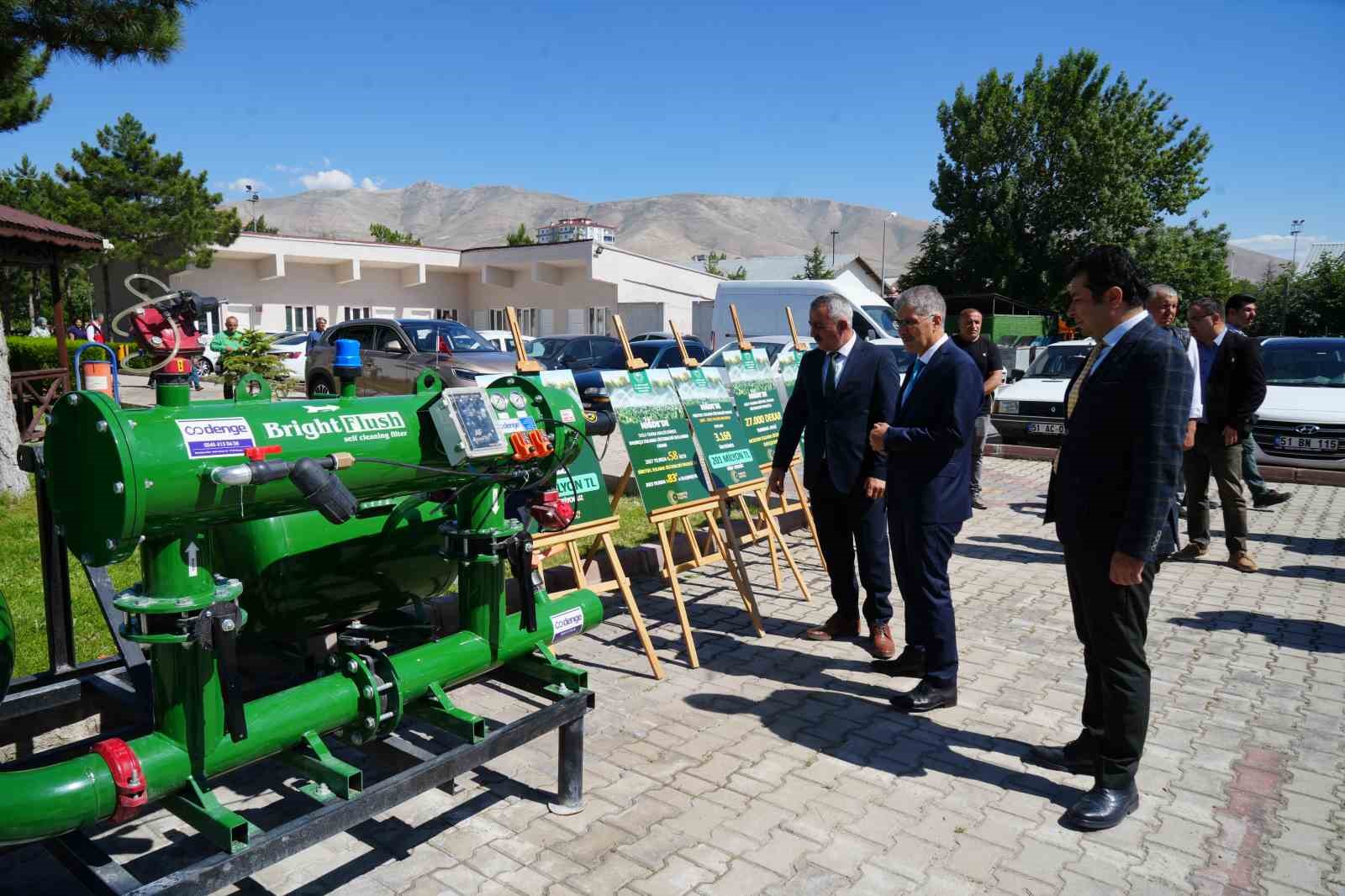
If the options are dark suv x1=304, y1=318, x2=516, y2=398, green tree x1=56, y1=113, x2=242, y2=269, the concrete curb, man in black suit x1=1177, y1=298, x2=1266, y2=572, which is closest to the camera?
man in black suit x1=1177, y1=298, x2=1266, y2=572

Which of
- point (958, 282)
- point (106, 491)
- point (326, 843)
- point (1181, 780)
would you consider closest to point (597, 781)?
point (326, 843)

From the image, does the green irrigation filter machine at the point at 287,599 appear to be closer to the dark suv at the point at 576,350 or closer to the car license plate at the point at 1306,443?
the car license plate at the point at 1306,443

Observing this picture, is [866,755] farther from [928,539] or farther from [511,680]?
[511,680]

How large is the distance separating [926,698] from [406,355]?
37.4 feet

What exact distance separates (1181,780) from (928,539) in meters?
1.42

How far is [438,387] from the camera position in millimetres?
3244

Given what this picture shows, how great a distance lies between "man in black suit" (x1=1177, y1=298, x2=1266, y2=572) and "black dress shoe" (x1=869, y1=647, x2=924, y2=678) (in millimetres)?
3622

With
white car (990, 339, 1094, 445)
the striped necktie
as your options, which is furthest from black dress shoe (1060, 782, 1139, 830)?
white car (990, 339, 1094, 445)

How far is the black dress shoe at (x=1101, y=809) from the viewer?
3.29 meters

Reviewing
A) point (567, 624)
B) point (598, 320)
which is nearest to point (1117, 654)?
point (567, 624)

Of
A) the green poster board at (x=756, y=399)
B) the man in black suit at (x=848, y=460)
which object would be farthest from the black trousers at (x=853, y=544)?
the green poster board at (x=756, y=399)

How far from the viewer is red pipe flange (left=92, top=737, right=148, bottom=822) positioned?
2.26m

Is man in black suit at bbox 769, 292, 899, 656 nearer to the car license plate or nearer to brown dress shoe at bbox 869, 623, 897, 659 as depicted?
brown dress shoe at bbox 869, 623, 897, 659

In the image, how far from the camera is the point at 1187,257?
1610 inches
